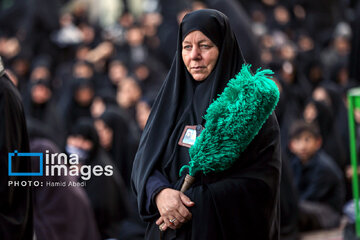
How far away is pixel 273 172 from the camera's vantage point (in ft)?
9.02

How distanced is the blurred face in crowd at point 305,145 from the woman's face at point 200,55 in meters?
3.87

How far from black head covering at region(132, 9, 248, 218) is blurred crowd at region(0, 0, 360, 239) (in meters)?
1.79

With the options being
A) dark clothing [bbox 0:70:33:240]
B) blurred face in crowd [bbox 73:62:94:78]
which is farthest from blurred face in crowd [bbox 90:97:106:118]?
dark clothing [bbox 0:70:33:240]

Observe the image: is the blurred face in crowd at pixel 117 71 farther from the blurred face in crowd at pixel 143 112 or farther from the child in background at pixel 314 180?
the child in background at pixel 314 180

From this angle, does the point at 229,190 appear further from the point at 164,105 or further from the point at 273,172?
the point at 164,105

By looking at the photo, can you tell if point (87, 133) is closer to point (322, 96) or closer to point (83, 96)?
point (83, 96)

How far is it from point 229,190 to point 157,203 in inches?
12.1

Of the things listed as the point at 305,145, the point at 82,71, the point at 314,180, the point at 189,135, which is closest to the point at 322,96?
the point at 305,145

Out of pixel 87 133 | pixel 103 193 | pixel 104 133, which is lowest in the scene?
pixel 103 193

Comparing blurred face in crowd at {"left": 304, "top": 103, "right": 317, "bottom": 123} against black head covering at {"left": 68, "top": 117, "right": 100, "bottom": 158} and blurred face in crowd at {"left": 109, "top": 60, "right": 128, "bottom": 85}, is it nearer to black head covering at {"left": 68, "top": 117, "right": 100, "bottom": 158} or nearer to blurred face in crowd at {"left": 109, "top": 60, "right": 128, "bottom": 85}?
black head covering at {"left": 68, "top": 117, "right": 100, "bottom": 158}

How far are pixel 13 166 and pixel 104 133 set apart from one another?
387 centimetres

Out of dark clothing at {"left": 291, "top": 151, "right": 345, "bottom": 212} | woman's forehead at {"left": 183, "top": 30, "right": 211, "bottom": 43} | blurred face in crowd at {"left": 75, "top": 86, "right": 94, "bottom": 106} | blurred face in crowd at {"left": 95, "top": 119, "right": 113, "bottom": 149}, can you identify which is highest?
woman's forehead at {"left": 183, "top": 30, "right": 211, "bottom": 43}

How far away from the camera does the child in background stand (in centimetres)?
634

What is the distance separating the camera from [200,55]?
9.34 feet
